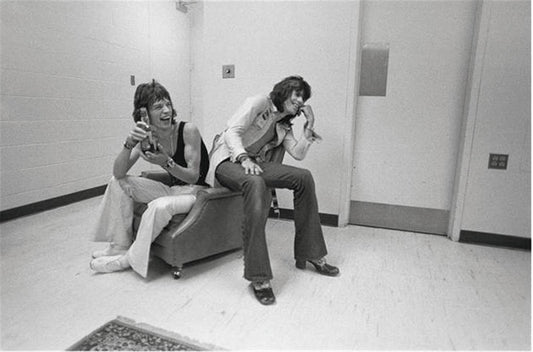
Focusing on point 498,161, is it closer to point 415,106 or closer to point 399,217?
point 415,106

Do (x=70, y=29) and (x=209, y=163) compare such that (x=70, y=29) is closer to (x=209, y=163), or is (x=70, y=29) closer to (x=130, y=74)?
(x=130, y=74)

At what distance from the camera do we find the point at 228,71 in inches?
116

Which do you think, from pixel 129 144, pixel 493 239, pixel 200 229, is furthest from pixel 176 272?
pixel 493 239

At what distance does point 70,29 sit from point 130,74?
86 centimetres

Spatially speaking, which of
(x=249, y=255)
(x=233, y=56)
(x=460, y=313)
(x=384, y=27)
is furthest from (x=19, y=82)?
(x=460, y=313)

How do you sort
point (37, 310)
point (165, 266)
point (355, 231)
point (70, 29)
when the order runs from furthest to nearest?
point (70, 29) → point (355, 231) → point (165, 266) → point (37, 310)

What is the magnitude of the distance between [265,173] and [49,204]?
2.20 meters

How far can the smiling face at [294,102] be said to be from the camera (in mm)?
2115

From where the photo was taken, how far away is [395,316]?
162cm

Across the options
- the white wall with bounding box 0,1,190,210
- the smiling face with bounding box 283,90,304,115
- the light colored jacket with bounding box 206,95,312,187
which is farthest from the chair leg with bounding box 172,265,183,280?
the white wall with bounding box 0,1,190,210

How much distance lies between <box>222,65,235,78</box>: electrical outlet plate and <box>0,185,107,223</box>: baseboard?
1.82 meters

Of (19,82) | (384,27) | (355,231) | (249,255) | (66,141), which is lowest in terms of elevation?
(355,231)

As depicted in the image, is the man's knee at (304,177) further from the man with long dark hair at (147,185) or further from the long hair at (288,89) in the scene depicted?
the man with long dark hair at (147,185)

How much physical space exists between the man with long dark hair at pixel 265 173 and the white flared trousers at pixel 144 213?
0.86 ft
